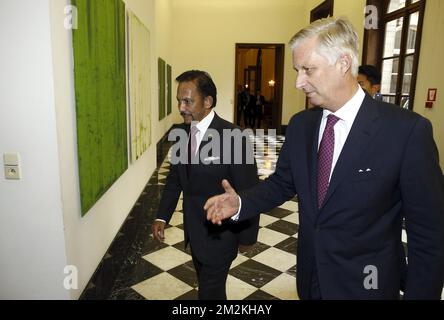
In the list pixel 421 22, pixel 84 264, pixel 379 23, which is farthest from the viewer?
pixel 379 23

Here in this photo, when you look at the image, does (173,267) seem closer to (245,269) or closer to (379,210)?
(245,269)

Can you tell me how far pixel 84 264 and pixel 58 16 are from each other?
5.07 feet

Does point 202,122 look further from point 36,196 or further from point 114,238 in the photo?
point 114,238

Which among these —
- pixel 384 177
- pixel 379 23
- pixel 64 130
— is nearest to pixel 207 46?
pixel 379 23

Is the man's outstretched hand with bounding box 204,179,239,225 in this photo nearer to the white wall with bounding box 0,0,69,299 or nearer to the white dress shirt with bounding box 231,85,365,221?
the white dress shirt with bounding box 231,85,365,221

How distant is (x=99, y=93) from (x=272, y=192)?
5.34 ft

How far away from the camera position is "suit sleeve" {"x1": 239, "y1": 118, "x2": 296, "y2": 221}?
1419mm

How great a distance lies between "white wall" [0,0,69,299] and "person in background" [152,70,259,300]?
703 mm

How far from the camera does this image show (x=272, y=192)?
4.77 ft

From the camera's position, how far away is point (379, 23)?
660cm

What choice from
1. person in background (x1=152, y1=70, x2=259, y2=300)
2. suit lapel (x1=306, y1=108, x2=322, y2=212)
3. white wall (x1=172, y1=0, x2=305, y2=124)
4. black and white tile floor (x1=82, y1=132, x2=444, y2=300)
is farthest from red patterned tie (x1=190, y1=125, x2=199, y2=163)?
white wall (x1=172, y1=0, x2=305, y2=124)

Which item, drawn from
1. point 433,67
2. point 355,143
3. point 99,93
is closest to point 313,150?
point 355,143

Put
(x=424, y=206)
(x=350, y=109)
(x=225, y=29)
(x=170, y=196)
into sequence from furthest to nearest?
(x=225, y=29) → (x=170, y=196) → (x=350, y=109) → (x=424, y=206)

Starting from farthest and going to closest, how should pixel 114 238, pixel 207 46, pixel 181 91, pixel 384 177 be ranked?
pixel 207 46 < pixel 114 238 < pixel 181 91 < pixel 384 177
